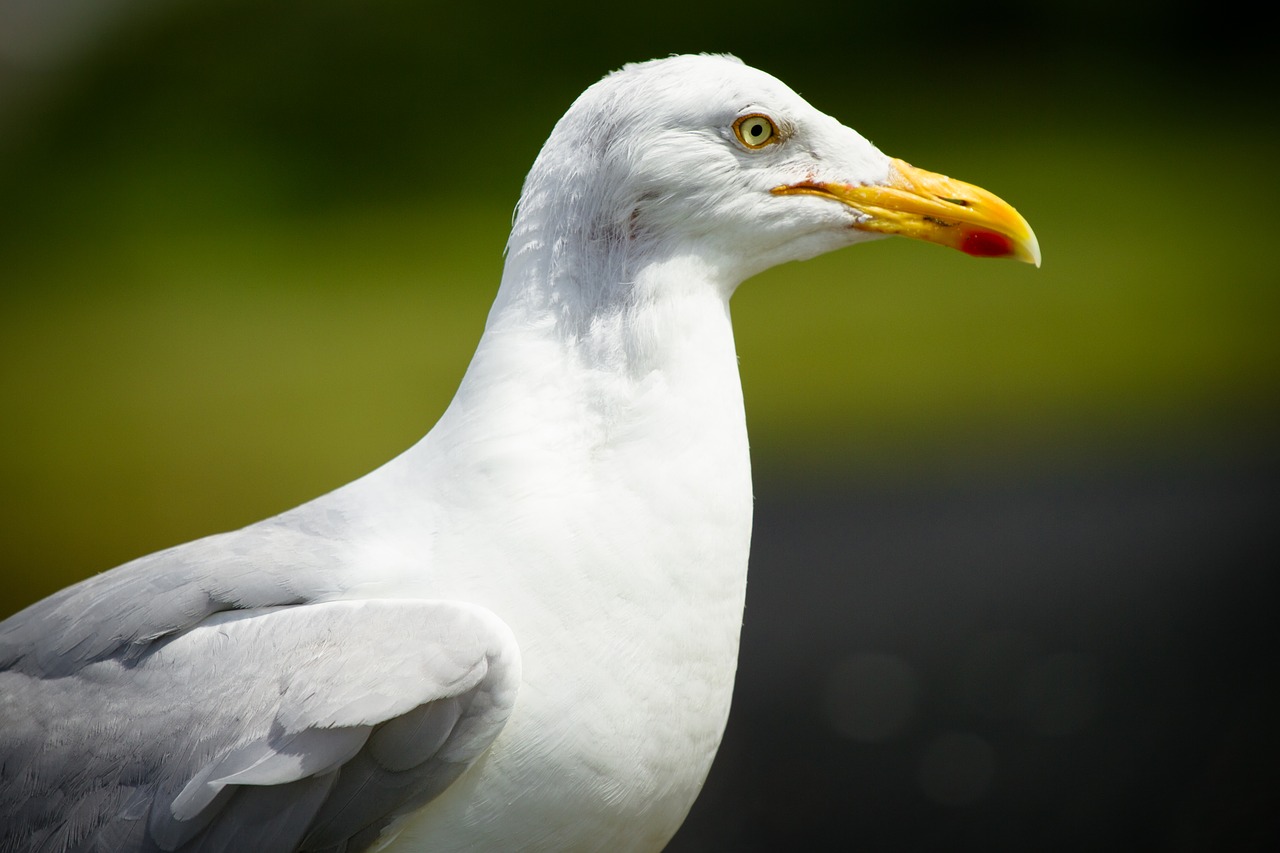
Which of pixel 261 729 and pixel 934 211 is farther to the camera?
pixel 934 211

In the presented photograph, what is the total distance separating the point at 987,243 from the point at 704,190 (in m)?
0.26

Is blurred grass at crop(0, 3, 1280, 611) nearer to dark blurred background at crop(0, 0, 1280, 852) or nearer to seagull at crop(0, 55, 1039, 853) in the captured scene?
dark blurred background at crop(0, 0, 1280, 852)

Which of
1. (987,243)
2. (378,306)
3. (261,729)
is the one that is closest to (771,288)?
(378,306)

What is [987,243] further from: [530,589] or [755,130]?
[530,589]

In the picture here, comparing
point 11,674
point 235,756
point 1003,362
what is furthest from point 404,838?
point 1003,362

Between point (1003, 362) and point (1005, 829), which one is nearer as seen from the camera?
point (1005, 829)

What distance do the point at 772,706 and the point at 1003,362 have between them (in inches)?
46.2

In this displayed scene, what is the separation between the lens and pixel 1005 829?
78.7 inches

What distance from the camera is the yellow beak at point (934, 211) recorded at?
3.55 feet

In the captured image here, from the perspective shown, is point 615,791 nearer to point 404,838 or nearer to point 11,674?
point 404,838

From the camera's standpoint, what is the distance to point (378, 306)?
2.92m

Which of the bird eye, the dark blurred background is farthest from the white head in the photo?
the dark blurred background

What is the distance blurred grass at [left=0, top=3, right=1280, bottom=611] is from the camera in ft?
9.14

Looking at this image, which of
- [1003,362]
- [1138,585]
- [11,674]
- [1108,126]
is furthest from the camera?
[1108,126]
